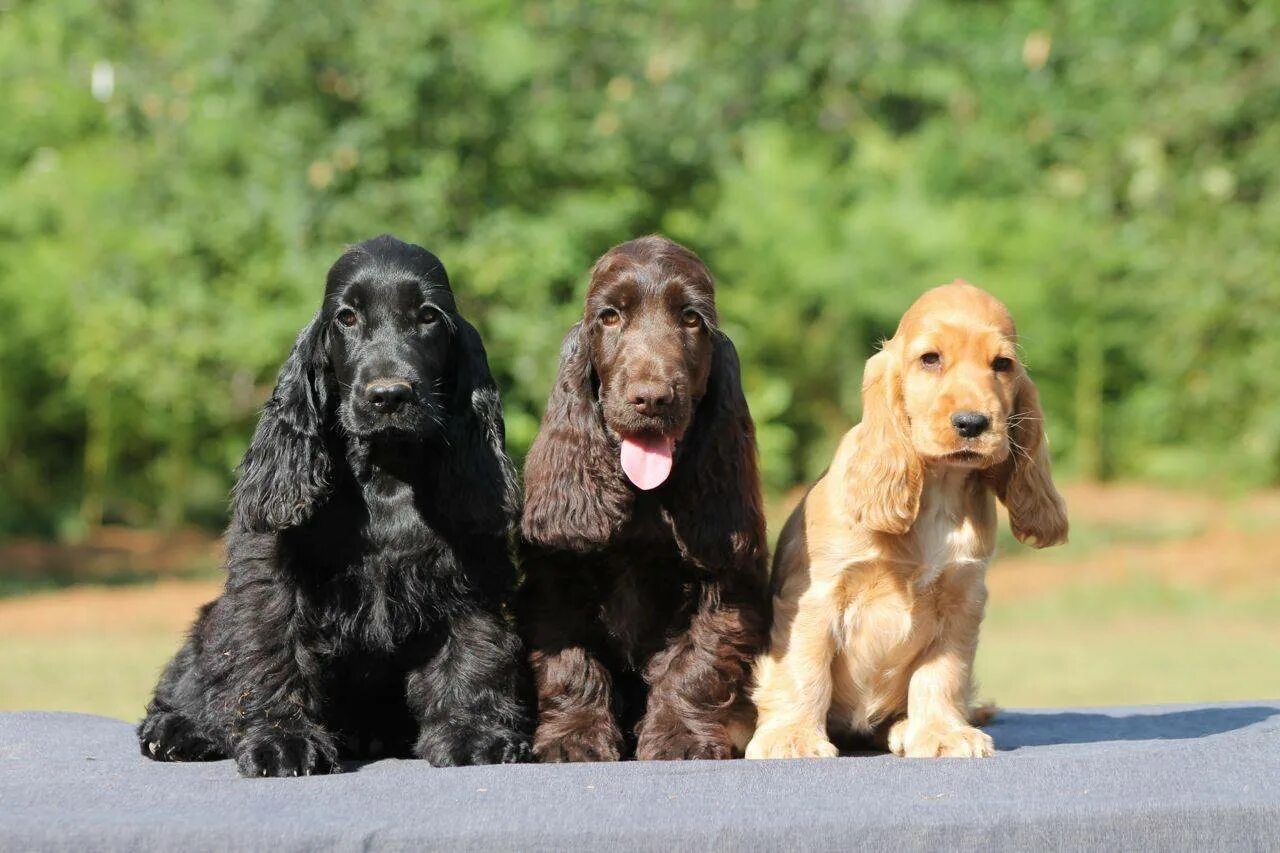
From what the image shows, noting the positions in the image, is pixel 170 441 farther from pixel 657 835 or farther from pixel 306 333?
pixel 657 835

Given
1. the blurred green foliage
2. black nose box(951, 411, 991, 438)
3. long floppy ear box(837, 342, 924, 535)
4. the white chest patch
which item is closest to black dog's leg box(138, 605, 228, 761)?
long floppy ear box(837, 342, 924, 535)

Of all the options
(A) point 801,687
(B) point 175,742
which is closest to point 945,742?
(A) point 801,687

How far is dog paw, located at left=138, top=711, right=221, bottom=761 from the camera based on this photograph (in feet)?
13.9

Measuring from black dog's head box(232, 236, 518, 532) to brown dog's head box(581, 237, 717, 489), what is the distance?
0.37 m

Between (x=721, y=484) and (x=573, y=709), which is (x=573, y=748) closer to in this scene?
(x=573, y=709)

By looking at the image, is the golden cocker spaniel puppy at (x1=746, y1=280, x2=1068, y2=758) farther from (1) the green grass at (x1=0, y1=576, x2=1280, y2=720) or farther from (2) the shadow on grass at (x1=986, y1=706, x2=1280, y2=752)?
(1) the green grass at (x1=0, y1=576, x2=1280, y2=720)

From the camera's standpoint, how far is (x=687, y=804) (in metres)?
3.39

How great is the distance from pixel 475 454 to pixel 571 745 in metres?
0.88

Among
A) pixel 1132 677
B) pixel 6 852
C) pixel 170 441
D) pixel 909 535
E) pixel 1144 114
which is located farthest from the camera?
pixel 170 441

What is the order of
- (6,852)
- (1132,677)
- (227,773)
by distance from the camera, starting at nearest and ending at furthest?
(6,852) → (227,773) → (1132,677)

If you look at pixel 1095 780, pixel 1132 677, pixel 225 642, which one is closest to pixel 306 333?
pixel 225 642

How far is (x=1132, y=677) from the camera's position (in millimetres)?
10438

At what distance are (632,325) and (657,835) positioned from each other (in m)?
1.52

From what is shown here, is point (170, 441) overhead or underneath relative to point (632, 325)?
underneath
